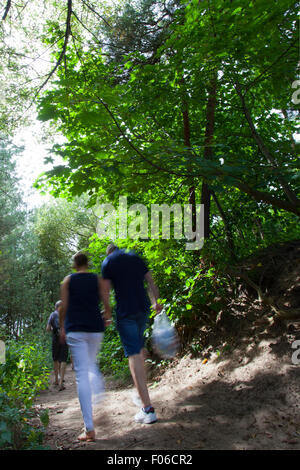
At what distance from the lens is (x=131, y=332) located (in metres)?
3.45

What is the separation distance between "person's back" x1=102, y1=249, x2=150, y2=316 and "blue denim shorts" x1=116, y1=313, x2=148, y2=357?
2.9 inches

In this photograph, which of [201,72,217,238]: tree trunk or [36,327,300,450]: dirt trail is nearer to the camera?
[36,327,300,450]: dirt trail

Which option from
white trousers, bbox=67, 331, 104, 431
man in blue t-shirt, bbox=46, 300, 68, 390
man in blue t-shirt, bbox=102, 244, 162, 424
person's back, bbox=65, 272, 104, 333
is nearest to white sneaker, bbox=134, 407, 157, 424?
man in blue t-shirt, bbox=102, 244, 162, 424

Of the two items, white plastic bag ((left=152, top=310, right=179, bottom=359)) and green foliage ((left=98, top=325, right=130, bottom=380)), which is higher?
white plastic bag ((left=152, top=310, right=179, bottom=359))

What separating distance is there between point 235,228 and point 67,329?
4243 mm

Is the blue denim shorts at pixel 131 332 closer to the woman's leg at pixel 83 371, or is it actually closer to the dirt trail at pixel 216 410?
the woman's leg at pixel 83 371

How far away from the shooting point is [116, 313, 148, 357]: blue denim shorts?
11.1 ft

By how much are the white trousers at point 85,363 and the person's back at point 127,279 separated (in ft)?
1.40

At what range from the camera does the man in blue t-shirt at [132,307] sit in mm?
3328

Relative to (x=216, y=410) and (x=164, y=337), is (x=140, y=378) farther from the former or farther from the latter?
(x=164, y=337)

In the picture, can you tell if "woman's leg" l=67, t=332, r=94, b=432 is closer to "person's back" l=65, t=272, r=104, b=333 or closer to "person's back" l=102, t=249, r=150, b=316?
"person's back" l=65, t=272, r=104, b=333

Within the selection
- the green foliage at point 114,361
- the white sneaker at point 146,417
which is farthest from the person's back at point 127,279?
the green foliage at point 114,361

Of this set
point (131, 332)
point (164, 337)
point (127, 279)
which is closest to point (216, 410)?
point (131, 332)
